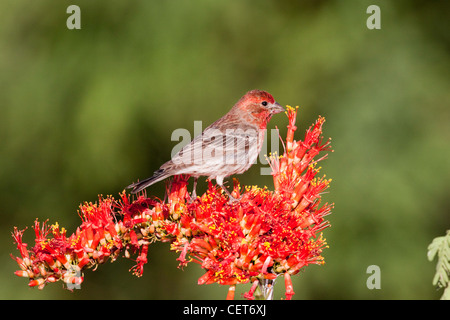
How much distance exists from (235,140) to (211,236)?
120 centimetres

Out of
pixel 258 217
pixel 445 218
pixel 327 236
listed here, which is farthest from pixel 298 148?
pixel 445 218

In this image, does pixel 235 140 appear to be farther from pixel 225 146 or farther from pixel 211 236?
pixel 211 236

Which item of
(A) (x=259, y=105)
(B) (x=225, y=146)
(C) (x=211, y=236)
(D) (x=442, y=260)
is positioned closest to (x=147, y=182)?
(C) (x=211, y=236)

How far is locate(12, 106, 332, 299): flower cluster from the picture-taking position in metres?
2.54

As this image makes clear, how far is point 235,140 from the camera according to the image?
12.2 feet

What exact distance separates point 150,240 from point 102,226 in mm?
252

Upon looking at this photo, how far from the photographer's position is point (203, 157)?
3.54 meters

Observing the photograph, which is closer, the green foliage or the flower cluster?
the green foliage

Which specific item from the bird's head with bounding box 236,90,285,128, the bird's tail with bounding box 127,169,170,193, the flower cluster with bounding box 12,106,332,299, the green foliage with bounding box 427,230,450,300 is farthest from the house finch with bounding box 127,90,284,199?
the green foliage with bounding box 427,230,450,300

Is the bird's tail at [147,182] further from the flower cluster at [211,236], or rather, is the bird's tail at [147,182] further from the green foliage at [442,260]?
the green foliage at [442,260]

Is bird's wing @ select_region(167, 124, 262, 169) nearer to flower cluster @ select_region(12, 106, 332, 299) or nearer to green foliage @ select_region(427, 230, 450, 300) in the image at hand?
flower cluster @ select_region(12, 106, 332, 299)

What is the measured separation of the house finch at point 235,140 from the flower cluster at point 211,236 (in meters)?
0.72

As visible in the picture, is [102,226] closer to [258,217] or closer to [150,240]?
[150,240]

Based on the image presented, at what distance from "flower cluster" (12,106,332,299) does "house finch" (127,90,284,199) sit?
2.36ft
